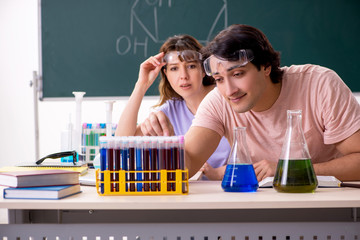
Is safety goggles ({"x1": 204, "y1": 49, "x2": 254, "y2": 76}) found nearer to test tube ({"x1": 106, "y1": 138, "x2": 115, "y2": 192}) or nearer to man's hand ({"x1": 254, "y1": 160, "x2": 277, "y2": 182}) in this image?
man's hand ({"x1": 254, "y1": 160, "x2": 277, "y2": 182})

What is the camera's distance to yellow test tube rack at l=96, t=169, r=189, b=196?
1.17 m

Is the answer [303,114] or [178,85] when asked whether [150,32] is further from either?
[303,114]

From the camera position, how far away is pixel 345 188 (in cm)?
126

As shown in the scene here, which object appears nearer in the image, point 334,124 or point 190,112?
point 334,124

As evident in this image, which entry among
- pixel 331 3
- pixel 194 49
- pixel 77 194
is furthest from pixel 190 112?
pixel 331 3

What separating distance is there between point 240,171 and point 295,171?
0.49ft

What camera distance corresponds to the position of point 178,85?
2426 mm

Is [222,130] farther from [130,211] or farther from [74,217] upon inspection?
[74,217]

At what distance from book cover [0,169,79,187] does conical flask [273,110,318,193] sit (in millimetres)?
578

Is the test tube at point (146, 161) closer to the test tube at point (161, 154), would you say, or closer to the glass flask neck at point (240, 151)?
the test tube at point (161, 154)

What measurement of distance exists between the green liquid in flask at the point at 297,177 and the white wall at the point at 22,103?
2.57 metres

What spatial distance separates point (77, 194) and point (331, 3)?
289 cm

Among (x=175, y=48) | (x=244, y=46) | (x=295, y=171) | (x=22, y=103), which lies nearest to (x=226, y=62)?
(x=244, y=46)

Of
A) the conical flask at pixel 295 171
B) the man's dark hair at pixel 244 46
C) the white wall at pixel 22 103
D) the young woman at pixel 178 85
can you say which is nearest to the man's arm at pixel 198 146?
the man's dark hair at pixel 244 46
